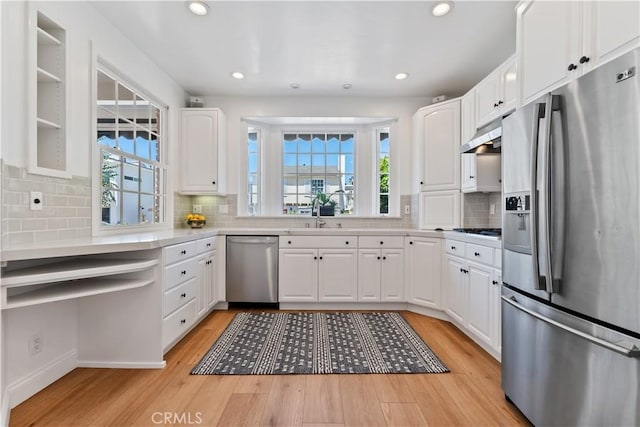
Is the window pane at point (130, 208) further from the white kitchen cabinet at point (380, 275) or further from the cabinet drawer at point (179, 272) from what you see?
the white kitchen cabinet at point (380, 275)

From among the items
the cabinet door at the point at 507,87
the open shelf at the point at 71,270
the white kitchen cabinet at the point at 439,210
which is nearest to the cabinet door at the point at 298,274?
the white kitchen cabinet at the point at 439,210

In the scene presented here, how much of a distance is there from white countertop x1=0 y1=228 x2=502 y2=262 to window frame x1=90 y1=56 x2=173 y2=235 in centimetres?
19

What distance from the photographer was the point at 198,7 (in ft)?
6.89

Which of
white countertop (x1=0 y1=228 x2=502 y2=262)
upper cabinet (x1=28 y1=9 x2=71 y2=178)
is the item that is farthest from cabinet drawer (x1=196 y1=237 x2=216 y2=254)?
upper cabinet (x1=28 y1=9 x2=71 y2=178)

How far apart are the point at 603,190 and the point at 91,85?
10.2 ft

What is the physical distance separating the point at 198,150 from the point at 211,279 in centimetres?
155

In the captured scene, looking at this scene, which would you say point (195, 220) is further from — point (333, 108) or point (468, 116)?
point (468, 116)

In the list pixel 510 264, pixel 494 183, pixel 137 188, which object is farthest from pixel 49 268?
pixel 494 183

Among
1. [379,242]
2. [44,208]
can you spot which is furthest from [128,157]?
[379,242]

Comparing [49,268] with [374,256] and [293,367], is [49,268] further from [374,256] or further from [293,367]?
[374,256]

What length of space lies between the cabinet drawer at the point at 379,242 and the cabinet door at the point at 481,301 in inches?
33.8

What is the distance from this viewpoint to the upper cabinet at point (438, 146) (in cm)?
318

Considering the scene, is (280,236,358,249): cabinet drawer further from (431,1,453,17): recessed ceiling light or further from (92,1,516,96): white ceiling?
(431,1,453,17): recessed ceiling light

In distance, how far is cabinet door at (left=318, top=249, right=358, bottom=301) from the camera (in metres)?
3.27
